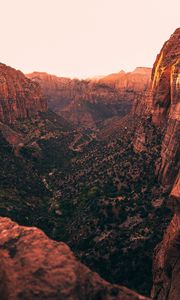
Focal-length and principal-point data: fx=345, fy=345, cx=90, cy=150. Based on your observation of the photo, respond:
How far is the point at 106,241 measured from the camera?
69062 mm

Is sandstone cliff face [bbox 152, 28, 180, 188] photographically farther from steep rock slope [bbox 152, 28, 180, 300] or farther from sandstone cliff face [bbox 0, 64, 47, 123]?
sandstone cliff face [bbox 0, 64, 47, 123]

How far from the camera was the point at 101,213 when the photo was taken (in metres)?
77.6

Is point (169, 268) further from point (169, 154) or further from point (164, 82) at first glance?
point (164, 82)

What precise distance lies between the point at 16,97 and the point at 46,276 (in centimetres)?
14784

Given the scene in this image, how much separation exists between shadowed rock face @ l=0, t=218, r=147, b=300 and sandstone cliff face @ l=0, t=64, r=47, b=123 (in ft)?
412

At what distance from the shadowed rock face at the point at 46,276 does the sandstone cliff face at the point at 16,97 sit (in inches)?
4938

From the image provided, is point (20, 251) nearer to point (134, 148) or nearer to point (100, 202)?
point (100, 202)

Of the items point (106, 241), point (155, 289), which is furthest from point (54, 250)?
point (106, 241)

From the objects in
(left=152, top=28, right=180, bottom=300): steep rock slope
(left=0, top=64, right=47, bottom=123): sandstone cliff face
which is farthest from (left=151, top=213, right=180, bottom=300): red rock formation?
(left=0, top=64, right=47, bottom=123): sandstone cliff face

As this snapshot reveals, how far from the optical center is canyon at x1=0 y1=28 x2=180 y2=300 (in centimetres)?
2514

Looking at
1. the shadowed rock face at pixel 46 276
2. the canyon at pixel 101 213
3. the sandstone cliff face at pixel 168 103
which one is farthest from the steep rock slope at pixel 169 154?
Answer: the shadowed rock face at pixel 46 276

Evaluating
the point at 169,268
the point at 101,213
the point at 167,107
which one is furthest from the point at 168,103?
the point at 169,268

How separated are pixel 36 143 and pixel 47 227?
66134 millimetres

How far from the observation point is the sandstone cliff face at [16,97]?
154 meters
